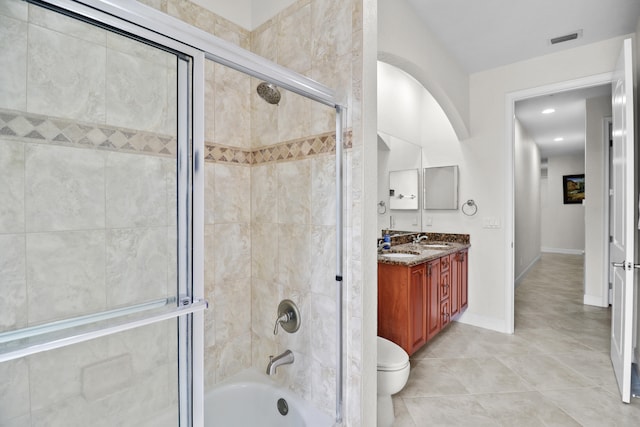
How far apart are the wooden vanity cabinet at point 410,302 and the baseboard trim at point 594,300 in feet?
8.50

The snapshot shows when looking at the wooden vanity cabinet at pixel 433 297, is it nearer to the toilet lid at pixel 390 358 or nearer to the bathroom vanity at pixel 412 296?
the bathroom vanity at pixel 412 296

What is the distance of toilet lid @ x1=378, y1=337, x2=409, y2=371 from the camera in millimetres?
1734

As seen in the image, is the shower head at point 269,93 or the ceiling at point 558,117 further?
the ceiling at point 558,117

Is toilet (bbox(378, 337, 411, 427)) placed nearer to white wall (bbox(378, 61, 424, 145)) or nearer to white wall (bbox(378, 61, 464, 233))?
white wall (bbox(378, 61, 464, 233))

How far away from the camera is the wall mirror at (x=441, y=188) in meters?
3.59

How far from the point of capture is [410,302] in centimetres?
236

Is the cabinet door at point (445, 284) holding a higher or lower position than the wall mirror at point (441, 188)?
lower

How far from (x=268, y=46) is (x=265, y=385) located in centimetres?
201

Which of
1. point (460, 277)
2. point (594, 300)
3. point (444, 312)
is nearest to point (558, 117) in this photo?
point (594, 300)

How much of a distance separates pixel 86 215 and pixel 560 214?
10.3 meters

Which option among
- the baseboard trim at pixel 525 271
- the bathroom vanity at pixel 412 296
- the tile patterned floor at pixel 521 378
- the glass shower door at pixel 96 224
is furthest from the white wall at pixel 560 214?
the glass shower door at pixel 96 224

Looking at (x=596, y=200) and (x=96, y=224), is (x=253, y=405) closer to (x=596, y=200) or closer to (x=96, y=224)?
(x=96, y=224)

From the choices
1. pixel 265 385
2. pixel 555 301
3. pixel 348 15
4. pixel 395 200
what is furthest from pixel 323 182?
pixel 555 301

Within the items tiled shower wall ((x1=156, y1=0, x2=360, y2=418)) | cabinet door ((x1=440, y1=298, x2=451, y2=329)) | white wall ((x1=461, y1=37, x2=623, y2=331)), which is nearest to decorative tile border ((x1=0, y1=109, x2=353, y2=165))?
tiled shower wall ((x1=156, y1=0, x2=360, y2=418))
